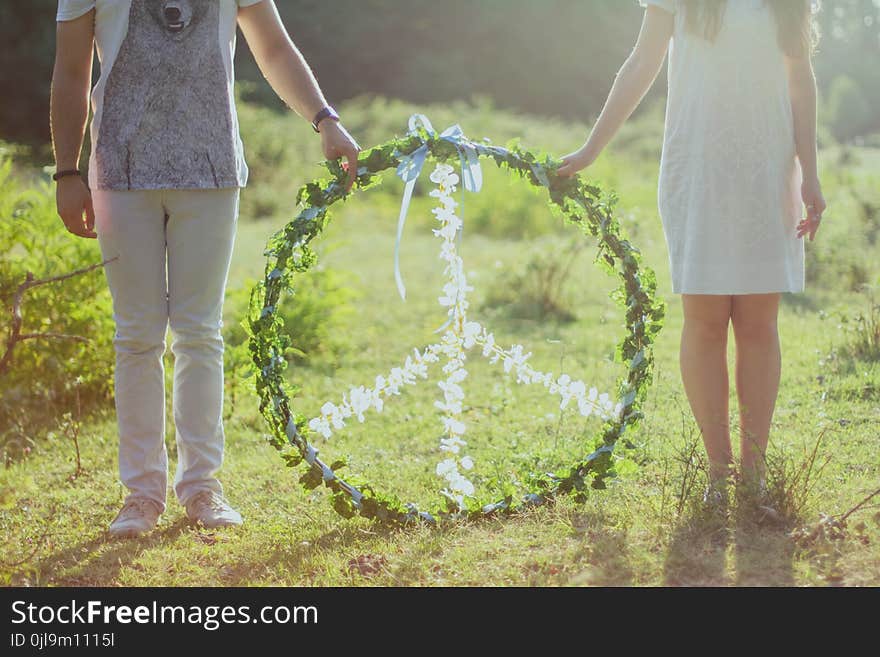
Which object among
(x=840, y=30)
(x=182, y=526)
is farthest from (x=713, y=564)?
(x=840, y=30)

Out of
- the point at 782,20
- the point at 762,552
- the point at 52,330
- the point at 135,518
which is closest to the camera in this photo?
the point at 762,552

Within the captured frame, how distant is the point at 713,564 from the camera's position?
308 centimetres

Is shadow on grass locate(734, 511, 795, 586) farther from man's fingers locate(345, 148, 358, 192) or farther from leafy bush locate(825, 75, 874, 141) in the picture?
Answer: leafy bush locate(825, 75, 874, 141)

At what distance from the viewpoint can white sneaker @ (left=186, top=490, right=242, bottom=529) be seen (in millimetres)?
3713

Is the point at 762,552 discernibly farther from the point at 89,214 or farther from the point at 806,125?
the point at 89,214

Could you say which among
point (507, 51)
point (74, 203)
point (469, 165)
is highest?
point (507, 51)

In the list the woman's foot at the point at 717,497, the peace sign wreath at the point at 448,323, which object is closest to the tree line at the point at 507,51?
the peace sign wreath at the point at 448,323

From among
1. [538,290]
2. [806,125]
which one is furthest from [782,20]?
[538,290]

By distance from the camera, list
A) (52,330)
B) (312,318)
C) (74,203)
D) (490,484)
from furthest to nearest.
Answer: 1. (312,318)
2. (52,330)
3. (490,484)
4. (74,203)

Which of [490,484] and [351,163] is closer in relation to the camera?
[351,163]

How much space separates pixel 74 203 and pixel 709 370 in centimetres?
215

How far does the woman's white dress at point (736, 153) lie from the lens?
11.0ft

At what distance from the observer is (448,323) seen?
3713mm
